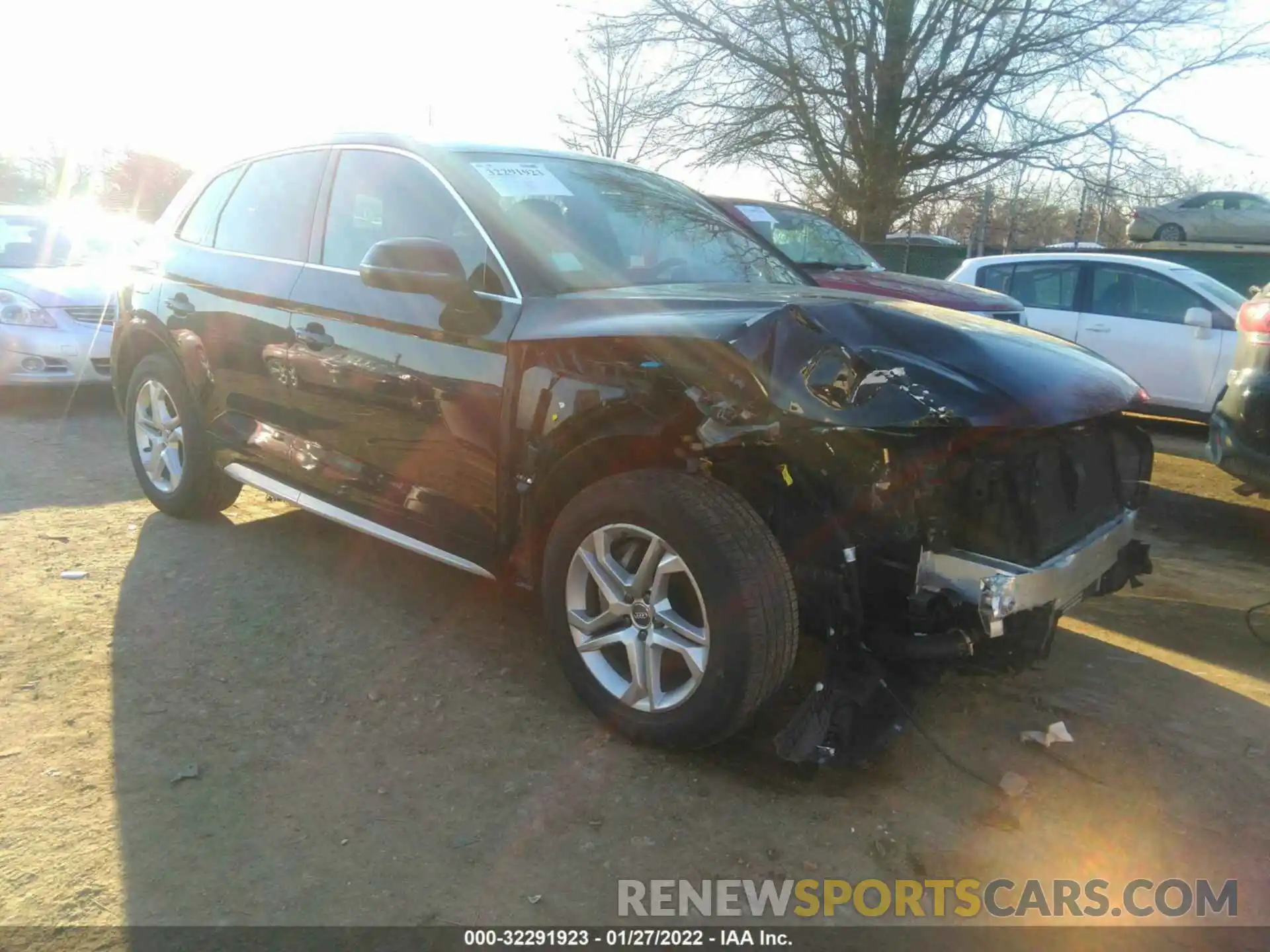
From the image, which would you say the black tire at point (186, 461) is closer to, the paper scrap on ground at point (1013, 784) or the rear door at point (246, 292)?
the rear door at point (246, 292)

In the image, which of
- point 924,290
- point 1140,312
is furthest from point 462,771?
point 1140,312

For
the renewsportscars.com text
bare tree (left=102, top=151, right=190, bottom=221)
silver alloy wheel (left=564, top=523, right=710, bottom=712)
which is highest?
bare tree (left=102, top=151, right=190, bottom=221)

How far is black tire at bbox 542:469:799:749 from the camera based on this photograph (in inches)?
103

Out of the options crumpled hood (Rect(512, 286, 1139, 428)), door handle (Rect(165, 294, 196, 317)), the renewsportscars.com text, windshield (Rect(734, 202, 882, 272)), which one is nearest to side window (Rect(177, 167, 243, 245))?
door handle (Rect(165, 294, 196, 317))

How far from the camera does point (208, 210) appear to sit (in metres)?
4.74

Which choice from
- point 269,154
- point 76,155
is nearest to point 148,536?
point 269,154

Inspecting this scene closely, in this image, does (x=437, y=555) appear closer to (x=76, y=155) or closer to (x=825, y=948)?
(x=825, y=948)

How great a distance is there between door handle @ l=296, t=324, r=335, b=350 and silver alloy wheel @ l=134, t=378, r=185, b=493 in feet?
4.19

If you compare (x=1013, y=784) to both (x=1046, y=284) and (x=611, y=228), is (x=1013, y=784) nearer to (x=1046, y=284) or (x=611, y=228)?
(x=611, y=228)

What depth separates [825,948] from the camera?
2219mm

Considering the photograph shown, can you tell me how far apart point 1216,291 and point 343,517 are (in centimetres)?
788

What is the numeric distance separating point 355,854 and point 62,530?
3.26 m

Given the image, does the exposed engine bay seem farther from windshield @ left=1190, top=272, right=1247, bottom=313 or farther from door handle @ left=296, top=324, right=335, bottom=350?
windshield @ left=1190, top=272, right=1247, bottom=313

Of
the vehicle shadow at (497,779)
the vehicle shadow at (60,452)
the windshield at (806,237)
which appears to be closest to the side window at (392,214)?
the vehicle shadow at (497,779)
